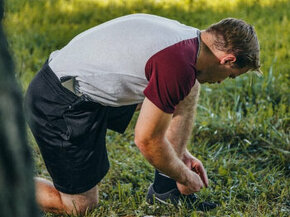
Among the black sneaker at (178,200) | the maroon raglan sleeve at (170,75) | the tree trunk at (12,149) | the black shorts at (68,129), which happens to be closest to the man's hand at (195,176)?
the black sneaker at (178,200)

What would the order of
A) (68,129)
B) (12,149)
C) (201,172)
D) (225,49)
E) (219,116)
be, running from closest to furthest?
1. (12,149)
2. (225,49)
3. (68,129)
4. (201,172)
5. (219,116)

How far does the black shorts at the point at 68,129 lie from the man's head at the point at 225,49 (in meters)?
0.53

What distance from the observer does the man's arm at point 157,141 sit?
2.30m

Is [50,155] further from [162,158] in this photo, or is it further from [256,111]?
[256,111]

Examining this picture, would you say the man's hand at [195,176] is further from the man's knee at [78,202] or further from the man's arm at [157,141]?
the man's knee at [78,202]

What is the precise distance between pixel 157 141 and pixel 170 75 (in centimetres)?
31

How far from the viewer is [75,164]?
9.00 feet

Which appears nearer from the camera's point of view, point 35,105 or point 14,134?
point 14,134

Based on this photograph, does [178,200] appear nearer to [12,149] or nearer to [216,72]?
[216,72]

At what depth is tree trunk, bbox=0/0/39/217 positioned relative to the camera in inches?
29.2

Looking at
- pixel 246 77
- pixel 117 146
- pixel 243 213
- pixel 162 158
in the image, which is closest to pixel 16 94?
pixel 162 158

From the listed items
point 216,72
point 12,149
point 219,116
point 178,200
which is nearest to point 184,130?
point 178,200

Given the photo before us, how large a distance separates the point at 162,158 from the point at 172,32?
578 millimetres

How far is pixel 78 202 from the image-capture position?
2811 mm
